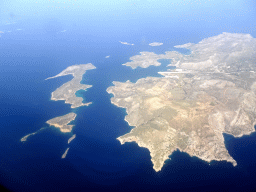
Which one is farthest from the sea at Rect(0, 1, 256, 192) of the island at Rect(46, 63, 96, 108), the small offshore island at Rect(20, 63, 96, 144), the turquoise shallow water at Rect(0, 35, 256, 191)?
the island at Rect(46, 63, 96, 108)

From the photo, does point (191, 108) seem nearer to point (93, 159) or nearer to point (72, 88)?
point (93, 159)

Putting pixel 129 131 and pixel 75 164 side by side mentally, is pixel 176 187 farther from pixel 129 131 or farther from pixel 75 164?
pixel 75 164

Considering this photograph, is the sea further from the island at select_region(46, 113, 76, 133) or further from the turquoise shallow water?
the island at select_region(46, 113, 76, 133)

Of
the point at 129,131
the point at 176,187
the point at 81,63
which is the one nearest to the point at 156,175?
the point at 176,187

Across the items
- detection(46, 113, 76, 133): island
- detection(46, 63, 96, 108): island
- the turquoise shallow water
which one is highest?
detection(46, 63, 96, 108): island

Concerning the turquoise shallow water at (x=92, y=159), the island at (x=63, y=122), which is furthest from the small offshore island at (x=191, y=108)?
the island at (x=63, y=122)
